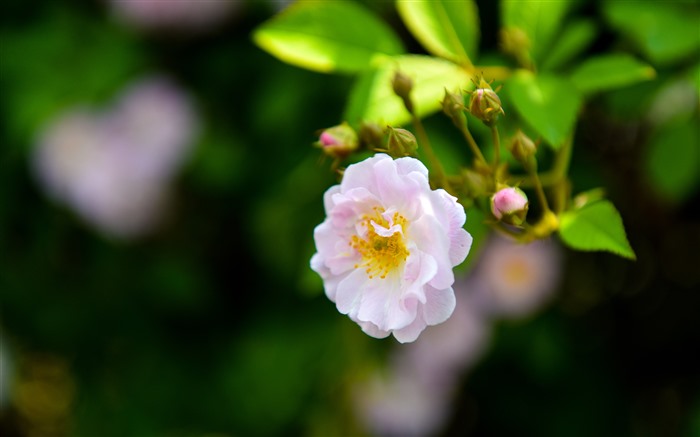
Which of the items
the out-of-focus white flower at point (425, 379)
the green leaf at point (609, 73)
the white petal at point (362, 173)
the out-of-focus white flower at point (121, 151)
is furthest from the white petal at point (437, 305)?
the out-of-focus white flower at point (121, 151)

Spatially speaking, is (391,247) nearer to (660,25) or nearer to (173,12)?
(660,25)

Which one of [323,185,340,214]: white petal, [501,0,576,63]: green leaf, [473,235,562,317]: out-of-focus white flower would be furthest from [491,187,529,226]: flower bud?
[473,235,562,317]: out-of-focus white flower

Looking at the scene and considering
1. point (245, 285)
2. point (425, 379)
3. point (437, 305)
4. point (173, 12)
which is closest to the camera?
point (437, 305)

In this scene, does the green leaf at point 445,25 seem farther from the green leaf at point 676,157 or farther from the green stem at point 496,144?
the green leaf at point 676,157

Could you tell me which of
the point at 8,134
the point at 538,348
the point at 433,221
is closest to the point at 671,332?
the point at 538,348

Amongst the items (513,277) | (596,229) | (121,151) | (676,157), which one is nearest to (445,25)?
(596,229)

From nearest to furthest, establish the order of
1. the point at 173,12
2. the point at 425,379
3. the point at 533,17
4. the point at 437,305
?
1. the point at 437,305
2. the point at 533,17
3. the point at 173,12
4. the point at 425,379

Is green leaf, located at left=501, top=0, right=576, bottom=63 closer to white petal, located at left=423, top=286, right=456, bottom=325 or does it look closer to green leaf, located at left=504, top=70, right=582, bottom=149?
green leaf, located at left=504, top=70, right=582, bottom=149
